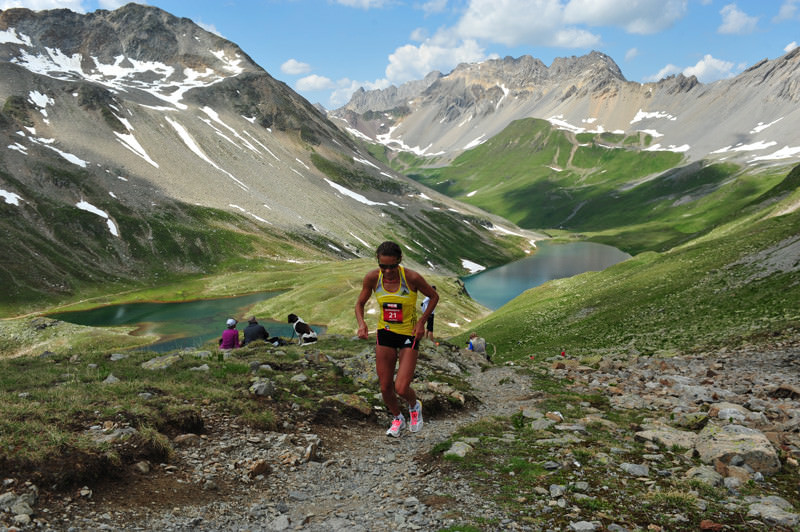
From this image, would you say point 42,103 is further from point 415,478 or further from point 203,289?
point 415,478

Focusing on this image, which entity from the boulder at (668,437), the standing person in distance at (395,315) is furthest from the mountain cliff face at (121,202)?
the boulder at (668,437)

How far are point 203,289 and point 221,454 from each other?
4514 inches

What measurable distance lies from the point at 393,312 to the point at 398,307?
0.68 ft

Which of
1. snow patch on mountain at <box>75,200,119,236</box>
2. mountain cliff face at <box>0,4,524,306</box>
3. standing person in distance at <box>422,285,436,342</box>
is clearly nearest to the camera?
standing person in distance at <box>422,285,436,342</box>

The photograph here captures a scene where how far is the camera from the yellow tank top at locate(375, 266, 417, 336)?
11766 mm

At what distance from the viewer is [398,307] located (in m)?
11.8

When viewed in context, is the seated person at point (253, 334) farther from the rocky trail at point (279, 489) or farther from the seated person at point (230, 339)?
the rocky trail at point (279, 489)

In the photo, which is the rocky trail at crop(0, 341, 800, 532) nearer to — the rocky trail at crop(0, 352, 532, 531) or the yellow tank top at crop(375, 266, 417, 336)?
the rocky trail at crop(0, 352, 532, 531)

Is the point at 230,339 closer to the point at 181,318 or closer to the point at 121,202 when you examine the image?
the point at 181,318

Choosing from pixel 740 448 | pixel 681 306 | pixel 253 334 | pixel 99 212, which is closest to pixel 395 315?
pixel 740 448

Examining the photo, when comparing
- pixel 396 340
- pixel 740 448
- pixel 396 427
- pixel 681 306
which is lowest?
pixel 396 427

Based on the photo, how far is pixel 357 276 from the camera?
105312 mm

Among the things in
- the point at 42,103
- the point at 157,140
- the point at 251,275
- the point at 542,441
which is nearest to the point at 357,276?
the point at 251,275

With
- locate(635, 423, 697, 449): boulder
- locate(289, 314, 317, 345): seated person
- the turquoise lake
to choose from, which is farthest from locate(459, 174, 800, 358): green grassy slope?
the turquoise lake
